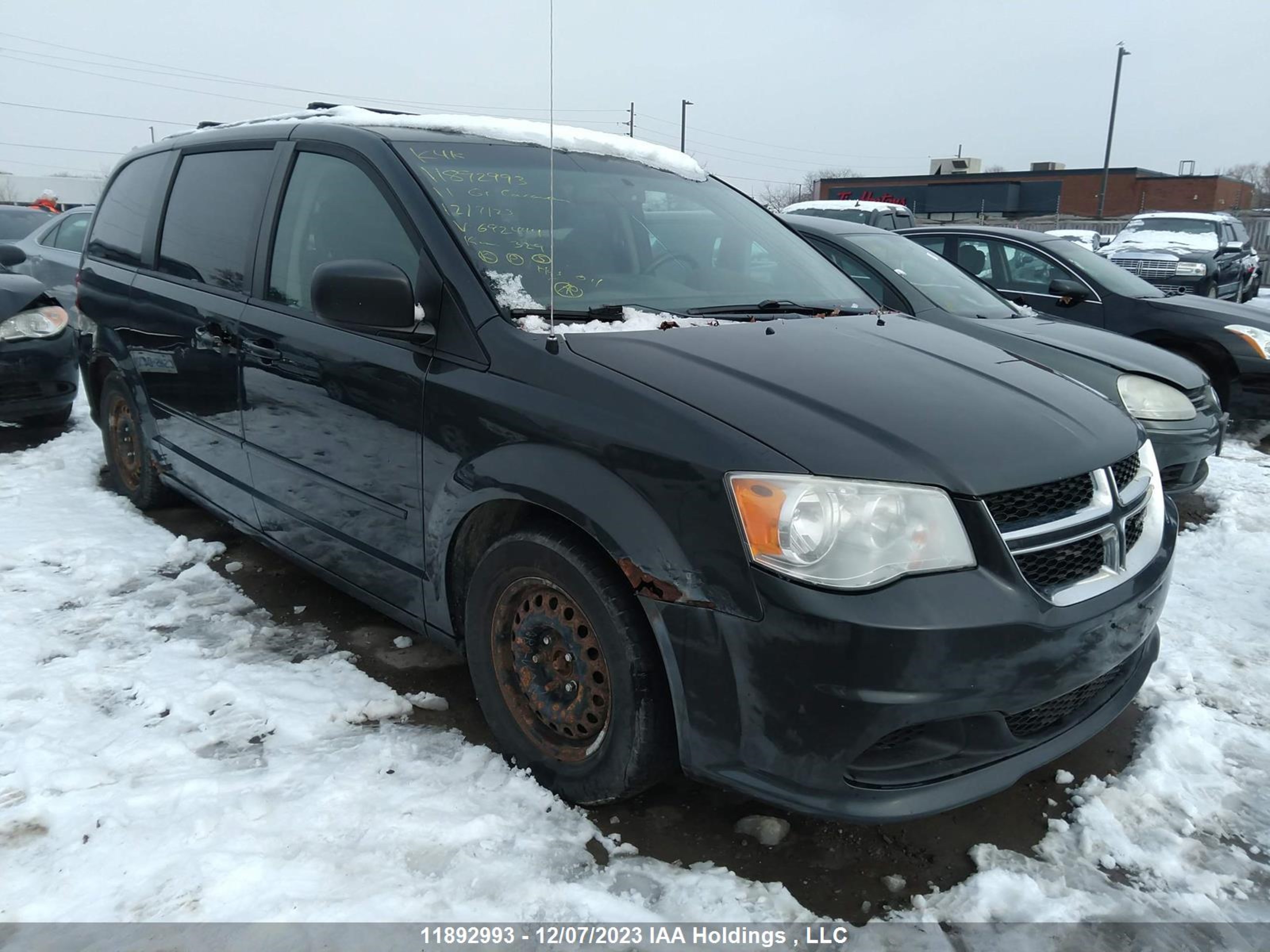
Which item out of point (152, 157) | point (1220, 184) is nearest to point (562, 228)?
point (152, 157)

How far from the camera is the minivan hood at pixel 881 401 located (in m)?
2.01

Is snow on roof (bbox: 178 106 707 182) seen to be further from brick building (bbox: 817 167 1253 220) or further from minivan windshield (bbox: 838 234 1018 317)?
brick building (bbox: 817 167 1253 220)

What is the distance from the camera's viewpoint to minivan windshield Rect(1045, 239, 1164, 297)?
695 centimetres

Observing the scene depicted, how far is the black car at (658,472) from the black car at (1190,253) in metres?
11.6

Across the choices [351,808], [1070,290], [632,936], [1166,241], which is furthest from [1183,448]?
[1166,241]

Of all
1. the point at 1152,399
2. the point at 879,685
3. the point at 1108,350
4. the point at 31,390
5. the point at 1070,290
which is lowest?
the point at 31,390

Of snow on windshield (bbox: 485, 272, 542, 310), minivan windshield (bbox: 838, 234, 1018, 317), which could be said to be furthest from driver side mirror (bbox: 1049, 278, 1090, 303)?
snow on windshield (bbox: 485, 272, 542, 310)

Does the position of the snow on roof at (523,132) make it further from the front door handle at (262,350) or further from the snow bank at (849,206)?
the snow bank at (849,206)

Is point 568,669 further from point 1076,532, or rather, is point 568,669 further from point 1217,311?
point 1217,311

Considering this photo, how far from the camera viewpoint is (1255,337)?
668 centimetres

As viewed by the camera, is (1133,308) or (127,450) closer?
(127,450)

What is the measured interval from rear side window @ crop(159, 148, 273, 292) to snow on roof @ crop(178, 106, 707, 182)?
237mm

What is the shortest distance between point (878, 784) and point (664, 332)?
1311 mm

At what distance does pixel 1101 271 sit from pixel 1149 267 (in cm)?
899
